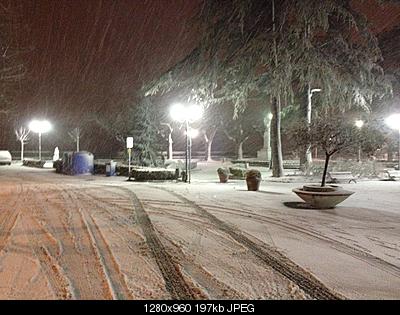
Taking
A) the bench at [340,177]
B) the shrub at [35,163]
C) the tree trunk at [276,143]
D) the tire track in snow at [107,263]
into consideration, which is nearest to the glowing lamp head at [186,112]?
the tree trunk at [276,143]

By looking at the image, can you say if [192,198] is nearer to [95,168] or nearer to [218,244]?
[218,244]

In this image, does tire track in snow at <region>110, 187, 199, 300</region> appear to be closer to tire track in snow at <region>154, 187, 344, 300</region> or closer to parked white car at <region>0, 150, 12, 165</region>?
tire track in snow at <region>154, 187, 344, 300</region>

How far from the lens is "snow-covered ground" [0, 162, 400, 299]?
519cm

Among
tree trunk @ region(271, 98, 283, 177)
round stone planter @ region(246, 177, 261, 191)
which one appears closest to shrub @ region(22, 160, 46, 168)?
tree trunk @ region(271, 98, 283, 177)

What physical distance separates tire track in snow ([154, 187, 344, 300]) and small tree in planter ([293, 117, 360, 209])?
397cm

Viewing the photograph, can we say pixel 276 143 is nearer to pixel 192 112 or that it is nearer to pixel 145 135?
pixel 192 112

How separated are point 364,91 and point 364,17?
3.88m

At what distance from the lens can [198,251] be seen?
23.0 feet

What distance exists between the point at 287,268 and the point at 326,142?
341 inches

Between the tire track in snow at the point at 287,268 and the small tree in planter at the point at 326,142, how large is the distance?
3974 mm

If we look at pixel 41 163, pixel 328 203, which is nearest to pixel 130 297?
pixel 328 203

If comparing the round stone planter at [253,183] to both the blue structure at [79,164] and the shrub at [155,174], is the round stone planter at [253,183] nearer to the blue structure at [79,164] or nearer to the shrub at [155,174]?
the shrub at [155,174]

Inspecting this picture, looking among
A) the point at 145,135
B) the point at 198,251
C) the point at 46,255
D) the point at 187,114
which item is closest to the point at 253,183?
the point at 187,114
